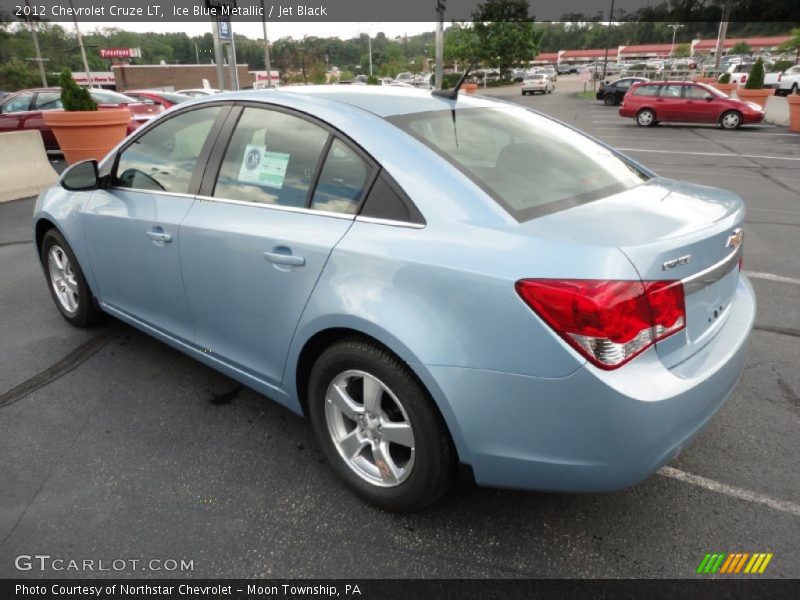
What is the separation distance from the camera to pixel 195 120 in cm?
312

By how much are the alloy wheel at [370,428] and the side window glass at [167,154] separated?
4.62 feet

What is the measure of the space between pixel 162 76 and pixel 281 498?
252 feet

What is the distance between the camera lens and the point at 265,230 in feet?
8.21

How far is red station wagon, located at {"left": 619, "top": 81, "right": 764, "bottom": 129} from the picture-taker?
749 inches

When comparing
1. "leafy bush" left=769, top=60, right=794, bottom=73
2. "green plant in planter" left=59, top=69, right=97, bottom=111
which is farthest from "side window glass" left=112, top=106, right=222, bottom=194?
"leafy bush" left=769, top=60, right=794, bottom=73

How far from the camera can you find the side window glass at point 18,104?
1308 cm

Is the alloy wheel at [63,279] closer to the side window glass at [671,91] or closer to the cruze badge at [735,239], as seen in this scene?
the cruze badge at [735,239]

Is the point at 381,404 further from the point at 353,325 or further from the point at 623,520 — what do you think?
the point at 623,520

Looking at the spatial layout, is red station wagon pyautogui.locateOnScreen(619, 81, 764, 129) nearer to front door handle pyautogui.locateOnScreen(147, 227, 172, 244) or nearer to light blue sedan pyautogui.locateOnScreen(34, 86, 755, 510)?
light blue sedan pyautogui.locateOnScreen(34, 86, 755, 510)

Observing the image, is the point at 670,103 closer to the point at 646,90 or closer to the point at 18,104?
the point at 646,90
